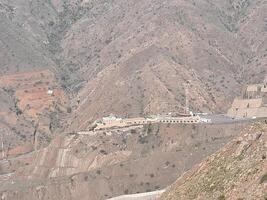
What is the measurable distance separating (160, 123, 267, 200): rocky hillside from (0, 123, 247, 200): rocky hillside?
75.5 m

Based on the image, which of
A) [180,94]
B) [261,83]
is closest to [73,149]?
[180,94]

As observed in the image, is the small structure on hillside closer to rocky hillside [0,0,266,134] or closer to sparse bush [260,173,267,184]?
rocky hillside [0,0,266,134]

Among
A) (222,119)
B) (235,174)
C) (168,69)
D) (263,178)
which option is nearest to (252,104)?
(222,119)

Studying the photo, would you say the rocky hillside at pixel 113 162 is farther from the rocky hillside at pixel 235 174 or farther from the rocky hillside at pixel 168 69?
the rocky hillside at pixel 235 174

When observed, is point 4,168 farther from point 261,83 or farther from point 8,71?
point 261,83

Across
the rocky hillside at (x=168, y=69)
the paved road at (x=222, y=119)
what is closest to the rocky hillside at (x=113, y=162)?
the paved road at (x=222, y=119)

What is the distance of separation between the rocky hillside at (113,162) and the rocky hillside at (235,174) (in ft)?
248

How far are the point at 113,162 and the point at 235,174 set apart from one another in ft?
322

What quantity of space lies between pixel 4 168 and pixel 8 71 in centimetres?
3991

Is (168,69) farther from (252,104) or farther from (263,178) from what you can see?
(263,178)

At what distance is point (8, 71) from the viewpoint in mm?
197500

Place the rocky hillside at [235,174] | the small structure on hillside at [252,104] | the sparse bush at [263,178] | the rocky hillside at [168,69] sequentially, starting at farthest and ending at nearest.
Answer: the rocky hillside at [168,69]
the small structure on hillside at [252,104]
the rocky hillside at [235,174]
the sparse bush at [263,178]

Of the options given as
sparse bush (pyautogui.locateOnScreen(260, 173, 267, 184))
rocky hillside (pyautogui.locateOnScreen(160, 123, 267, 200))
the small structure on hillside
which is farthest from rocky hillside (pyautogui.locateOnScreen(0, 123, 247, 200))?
sparse bush (pyautogui.locateOnScreen(260, 173, 267, 184))

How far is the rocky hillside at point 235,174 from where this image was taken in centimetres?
3578
